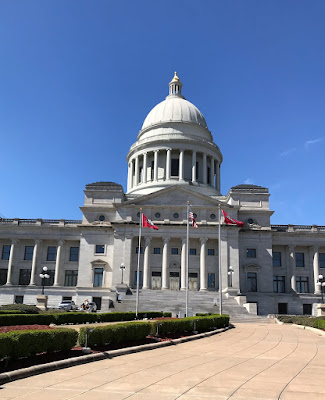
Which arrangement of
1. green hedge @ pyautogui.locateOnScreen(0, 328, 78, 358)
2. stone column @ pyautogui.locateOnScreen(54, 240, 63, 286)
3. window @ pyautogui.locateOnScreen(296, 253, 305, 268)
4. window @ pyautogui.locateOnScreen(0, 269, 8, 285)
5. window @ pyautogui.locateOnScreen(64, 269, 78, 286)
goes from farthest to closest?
1. window @ pyautogui.locateOnScreen(0, 269, 8, 285)
2. window @ pyautogui.locateOnScreen(296, 253, 305, 268)
3. window @ pyautogui.locateOnScreen(64, 269, 78, 286)
4. stone column @ pyautogui.locateOnScreen(54, 240, 63, 286)
5. green hedge @ pyautogui.locateOnScreen(0, 328, 78, 358)

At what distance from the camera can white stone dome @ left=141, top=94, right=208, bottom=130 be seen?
263 ft

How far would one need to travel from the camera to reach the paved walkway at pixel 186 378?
10141 mm

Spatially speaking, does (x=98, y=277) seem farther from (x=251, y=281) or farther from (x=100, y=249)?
(x=251, y=281)

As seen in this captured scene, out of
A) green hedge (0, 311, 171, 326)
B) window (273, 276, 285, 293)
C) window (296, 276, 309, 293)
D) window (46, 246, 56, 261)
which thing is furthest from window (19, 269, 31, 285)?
window (296, 276, 309, 293)

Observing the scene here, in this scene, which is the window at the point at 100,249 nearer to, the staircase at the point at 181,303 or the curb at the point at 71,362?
the staircase at the point at 181,303

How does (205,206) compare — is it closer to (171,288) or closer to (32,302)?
(171,288)

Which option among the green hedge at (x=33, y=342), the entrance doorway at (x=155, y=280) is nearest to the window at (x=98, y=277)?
the entrance doorway at (x=155, y=280)

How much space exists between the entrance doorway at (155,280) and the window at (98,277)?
7.85 m

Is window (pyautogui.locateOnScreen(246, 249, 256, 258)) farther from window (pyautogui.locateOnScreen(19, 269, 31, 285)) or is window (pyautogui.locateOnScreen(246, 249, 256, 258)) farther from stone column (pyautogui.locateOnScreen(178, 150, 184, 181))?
window (pyautogui.locateOnScreen(19, 269, 31, 285))

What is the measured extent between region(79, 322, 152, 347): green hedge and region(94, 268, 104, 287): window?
137 feet

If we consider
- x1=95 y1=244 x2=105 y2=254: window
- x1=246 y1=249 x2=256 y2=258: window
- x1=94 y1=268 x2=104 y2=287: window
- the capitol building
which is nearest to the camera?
the capitol building

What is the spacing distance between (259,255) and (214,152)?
80.7 feet

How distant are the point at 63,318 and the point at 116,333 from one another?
15.7 m

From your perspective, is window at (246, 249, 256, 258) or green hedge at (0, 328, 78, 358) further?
window at (246, 249, 256, 258)
